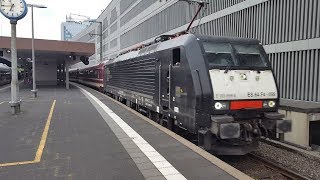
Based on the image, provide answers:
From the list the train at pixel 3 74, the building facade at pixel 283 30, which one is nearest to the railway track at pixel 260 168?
the building facade at pixel 283 30

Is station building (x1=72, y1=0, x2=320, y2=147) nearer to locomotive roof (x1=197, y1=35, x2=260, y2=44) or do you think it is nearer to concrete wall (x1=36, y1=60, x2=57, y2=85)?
locomotive roof (x1=197, y1=35, x2=260, y2=44)

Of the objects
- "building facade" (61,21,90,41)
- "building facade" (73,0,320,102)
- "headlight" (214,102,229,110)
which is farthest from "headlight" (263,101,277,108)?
"building facade" (61,21,90,41)

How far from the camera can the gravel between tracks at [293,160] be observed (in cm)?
870

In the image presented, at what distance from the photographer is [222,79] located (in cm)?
812

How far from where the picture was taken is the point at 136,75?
14.2 metres

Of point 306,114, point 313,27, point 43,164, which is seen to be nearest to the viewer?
point 43,164

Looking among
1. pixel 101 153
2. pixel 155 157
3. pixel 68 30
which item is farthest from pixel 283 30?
pixel 68 30

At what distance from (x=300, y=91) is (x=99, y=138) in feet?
34.4

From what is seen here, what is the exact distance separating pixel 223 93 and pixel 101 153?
9.75 feet

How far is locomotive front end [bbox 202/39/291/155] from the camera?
26.0ft

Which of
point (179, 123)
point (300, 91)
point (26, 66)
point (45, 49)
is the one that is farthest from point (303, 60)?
point (26, 66)

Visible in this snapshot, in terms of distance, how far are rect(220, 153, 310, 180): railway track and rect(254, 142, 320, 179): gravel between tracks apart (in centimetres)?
64

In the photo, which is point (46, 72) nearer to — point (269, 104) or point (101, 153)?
point (101, 153)

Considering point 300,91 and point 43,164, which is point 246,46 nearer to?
point 43,164
